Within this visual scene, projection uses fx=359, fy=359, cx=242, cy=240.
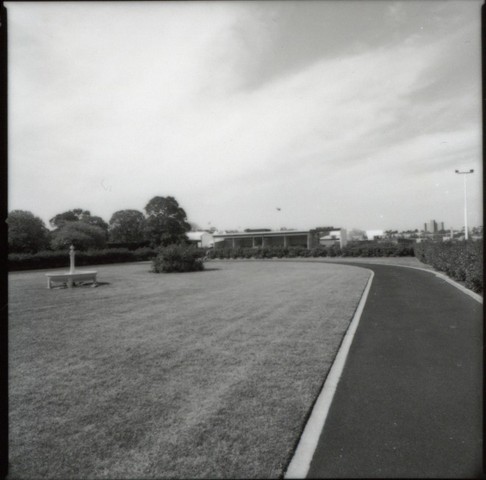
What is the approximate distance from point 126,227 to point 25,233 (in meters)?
32.2

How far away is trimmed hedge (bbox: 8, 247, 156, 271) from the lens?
28.9 meters

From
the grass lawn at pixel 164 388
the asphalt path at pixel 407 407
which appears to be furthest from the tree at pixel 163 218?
the asphalt path at pixel 407 407

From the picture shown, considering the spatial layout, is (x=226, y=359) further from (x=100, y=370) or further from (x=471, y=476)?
(x=471, y=476)

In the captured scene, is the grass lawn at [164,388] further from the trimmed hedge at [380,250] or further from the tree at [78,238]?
the trimmed hedge at [380,250]

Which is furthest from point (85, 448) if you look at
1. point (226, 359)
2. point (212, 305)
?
point (212, 305)

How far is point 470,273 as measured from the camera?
12734 mm

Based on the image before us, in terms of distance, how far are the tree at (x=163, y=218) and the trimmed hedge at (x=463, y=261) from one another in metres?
49.6

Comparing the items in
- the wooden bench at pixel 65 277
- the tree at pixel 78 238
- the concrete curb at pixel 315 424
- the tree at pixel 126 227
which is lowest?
the concrete curb at pixel 315 424

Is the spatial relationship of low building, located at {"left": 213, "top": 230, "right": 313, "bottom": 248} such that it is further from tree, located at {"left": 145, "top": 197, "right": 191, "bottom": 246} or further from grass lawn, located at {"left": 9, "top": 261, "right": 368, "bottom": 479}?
grass lawn, located at {"left": 9, "top": 261, "right": 368, "bottom": 479}

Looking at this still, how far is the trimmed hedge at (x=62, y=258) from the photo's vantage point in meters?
28.9

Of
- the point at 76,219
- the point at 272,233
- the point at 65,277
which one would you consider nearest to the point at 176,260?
the point at 65,277

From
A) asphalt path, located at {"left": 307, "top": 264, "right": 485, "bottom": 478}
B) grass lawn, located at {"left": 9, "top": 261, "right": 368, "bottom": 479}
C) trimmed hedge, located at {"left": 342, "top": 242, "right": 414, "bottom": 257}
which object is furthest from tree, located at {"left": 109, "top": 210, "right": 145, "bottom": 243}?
asphalt path, located at {"left": 307, "top": 264, "right": 485, "bottom": 478}

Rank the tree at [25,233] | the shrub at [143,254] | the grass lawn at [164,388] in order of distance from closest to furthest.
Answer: the grass lawn at [164,388] < the tree at [25,233] < the shrub at [143,254]

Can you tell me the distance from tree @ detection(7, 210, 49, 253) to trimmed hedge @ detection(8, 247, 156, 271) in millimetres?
4802
